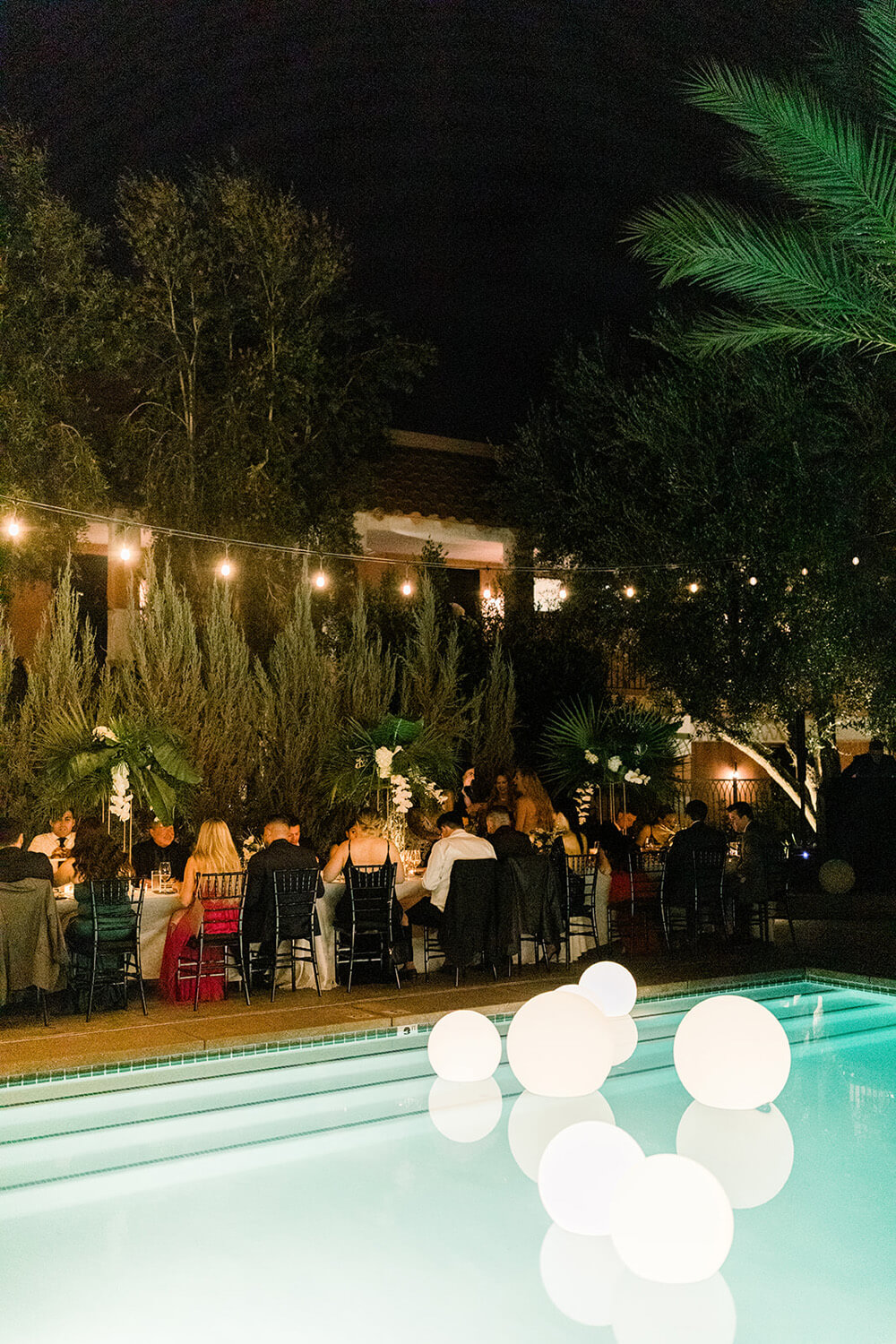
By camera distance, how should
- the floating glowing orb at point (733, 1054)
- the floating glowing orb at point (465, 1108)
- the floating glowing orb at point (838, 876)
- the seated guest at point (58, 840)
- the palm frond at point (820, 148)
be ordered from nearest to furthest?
1. the floating glowing orb at point (733, 1054)
2. the floating glowing orb at point (465, 1108)
3. the palm frond at point (820, 148)
4. the seated guest at point (58, 840)
5. the floating glowing orb at point (838, 876)

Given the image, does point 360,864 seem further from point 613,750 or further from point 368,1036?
point 613,750

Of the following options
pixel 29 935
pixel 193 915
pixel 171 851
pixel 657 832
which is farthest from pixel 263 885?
pixel 657 832

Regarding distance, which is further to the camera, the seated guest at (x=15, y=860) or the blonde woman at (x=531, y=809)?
the blonde woman at (x=531, y=809)

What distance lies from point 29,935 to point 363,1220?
3351mm

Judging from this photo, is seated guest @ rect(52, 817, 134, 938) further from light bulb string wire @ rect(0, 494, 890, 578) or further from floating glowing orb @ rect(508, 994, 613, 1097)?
light bulb string wire @ rect(0, 494, 890, 578)

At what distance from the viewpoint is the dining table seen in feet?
24.0

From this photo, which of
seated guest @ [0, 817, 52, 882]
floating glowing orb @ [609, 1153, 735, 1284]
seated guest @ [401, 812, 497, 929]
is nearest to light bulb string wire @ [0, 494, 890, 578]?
seated guest @ [401, 812, 497, 929]

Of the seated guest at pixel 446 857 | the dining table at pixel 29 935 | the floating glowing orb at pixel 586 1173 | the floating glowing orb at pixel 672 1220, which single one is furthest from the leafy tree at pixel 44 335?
the floating glowing orb at pixel 672 1220

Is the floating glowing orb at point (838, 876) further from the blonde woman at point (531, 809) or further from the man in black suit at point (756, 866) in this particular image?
the blonde woman at point (531, 809)

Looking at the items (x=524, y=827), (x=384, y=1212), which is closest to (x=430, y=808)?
(x=524, y=827)

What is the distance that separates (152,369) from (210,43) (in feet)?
12.0

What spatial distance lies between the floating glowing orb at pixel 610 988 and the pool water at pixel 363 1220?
480mm

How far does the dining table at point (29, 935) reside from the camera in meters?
7.32

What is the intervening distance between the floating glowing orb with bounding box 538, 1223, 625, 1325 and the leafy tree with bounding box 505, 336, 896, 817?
8812 millimetres
